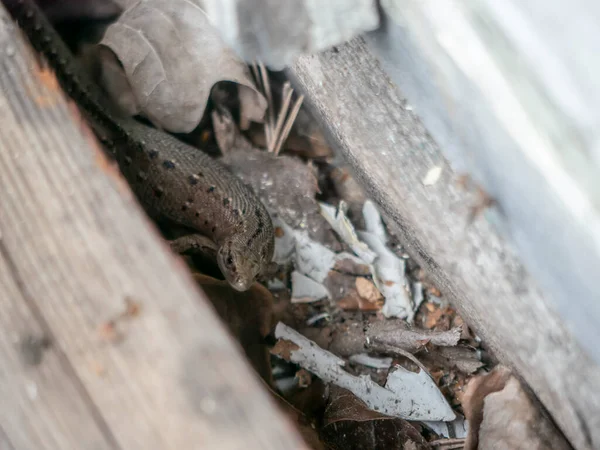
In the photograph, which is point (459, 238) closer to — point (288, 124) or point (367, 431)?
point (367, 431)

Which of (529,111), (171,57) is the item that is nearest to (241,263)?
(171,57)

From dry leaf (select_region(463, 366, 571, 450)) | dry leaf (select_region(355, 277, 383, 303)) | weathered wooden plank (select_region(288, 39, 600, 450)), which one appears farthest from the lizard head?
dry leaf (select_region(463, 366, 571, 450))

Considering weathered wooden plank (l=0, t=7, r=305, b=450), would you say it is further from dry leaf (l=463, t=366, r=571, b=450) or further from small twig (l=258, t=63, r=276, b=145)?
small twig (l=258, t=63, r=276, b=145)

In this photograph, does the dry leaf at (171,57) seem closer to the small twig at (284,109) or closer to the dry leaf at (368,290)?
the small twig at (284,109)

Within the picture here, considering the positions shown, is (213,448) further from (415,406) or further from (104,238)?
(415,406)

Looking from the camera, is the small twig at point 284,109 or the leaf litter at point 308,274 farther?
the small twig at point 284,109

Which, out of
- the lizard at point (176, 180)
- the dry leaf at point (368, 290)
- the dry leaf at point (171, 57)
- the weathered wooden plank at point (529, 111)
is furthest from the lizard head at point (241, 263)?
the weathered wooden plank at point (529, 111)

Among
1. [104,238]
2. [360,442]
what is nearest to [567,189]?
[104,238]

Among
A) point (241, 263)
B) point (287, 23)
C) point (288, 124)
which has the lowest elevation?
point (241, 263)
